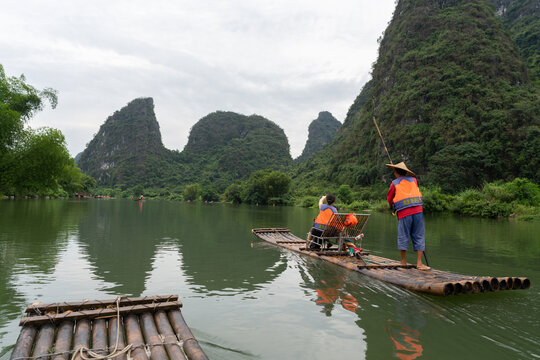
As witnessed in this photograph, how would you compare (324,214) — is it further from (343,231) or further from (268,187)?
(268,187)

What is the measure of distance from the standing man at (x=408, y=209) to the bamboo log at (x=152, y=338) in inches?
173

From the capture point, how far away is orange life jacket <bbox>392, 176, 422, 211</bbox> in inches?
230

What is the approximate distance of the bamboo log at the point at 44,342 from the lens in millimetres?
2583

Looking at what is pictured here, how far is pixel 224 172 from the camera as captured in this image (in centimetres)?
12569

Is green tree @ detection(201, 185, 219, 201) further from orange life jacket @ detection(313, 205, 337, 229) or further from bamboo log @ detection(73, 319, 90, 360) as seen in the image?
bamboo log @ detection(73, 319, 90, 360)

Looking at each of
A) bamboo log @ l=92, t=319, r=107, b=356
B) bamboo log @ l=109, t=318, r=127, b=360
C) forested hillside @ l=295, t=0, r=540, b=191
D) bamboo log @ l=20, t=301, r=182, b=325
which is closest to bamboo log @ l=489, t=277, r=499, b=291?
bamboo log @ l=20, t=301, r=182, b=325

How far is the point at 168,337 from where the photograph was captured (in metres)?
2.97

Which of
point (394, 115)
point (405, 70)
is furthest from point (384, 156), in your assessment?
point (405, 70)

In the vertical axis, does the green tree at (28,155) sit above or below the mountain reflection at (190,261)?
above

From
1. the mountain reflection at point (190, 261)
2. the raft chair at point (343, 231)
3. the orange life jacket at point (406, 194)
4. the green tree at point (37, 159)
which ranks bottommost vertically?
the mountain reflection at point (190, 261)

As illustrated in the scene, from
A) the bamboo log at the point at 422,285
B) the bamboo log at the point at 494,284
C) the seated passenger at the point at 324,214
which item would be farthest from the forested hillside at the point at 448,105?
the bamboo log at the point at 494,284

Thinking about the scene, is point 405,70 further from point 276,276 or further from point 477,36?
point 276,276

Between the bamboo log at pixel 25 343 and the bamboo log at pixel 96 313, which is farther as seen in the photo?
the bamboo log at pixel 96 313

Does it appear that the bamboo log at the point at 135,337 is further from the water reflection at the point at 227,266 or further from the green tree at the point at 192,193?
the green tree at the point at 192,193
